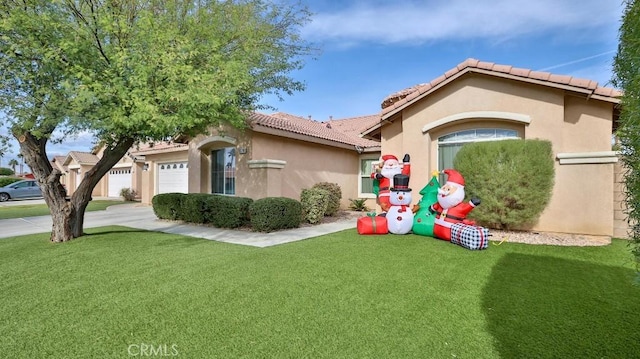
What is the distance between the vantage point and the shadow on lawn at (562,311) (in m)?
3.38

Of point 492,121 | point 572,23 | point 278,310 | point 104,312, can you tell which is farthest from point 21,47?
point 572,23

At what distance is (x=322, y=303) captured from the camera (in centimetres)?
450

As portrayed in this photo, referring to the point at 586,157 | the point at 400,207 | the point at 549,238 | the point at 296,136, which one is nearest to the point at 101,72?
the point at 296,136

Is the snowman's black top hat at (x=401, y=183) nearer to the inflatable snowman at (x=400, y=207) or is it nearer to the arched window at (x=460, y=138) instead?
the inflatable snowman at (x=400, y=207)

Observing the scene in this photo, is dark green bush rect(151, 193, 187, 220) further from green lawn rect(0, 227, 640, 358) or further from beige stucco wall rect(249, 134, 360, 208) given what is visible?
green lawn rect(0, 227, 640, 358)

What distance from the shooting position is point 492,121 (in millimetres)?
10453

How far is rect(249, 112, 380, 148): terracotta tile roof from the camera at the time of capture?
535 inches

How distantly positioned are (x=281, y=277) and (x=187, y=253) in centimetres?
310

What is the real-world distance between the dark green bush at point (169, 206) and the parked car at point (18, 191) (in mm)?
21773

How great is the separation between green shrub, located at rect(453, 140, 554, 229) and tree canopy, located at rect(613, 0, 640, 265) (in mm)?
6571

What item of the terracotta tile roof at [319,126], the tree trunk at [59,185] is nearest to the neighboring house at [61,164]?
the terracotta tile roof at [319,126]

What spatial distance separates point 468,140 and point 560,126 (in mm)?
2551

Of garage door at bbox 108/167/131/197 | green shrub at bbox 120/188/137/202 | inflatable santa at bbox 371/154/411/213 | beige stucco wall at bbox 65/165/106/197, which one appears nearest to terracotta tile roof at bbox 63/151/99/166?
beige stucco wall at bbox 65/165/106/197

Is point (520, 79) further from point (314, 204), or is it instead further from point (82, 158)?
point (82, 158)
